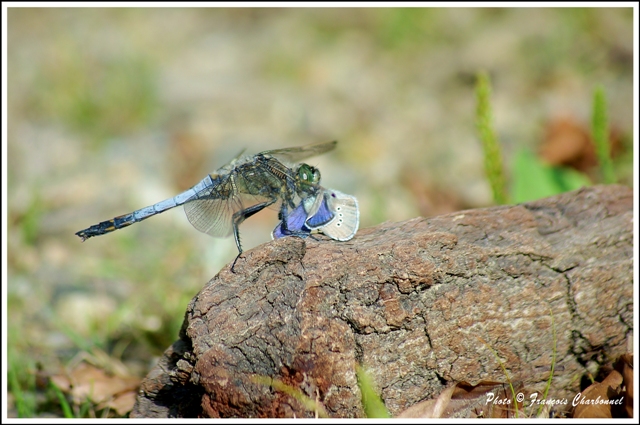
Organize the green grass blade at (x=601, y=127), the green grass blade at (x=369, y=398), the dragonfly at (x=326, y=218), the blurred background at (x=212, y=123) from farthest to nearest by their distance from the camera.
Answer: the blurred background at (x=212, y=123) → the green grass blade at (x=601, y=127) → the dragonfly at (x=326, y=218) → the green grass blade at (x=369, y=398)

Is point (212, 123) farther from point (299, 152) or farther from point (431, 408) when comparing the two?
point (431, 408)

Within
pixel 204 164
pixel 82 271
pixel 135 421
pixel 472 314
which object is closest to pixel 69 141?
pixel 204 164

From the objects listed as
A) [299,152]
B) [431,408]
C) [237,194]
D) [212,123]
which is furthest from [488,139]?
[212,123]

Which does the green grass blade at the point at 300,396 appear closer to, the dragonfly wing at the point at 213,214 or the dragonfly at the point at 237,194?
the dragonfly at the point at 237,194

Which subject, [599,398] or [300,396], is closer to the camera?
[300,396]

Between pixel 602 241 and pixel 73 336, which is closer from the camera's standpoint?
pixel 602 241

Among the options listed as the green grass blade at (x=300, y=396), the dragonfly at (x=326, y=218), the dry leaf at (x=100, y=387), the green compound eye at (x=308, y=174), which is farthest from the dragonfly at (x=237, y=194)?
the green grass blade at (x=300, y=396)

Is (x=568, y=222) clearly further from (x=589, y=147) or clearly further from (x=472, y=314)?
(x=589, y=147)
